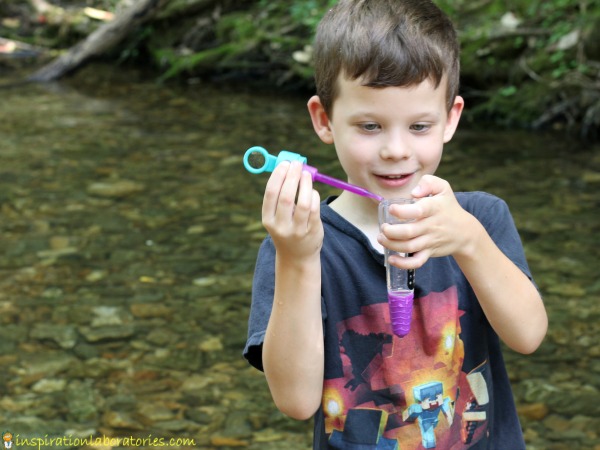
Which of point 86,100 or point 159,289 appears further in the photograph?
point 86,100

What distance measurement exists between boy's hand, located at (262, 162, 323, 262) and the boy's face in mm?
244

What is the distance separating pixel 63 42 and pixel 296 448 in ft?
29.8

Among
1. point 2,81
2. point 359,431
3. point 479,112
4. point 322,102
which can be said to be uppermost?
point 322,102

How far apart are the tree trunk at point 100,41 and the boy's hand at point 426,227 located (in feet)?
26.7

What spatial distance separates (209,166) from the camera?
613 centimetres

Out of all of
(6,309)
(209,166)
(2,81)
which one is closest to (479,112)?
(209,166)

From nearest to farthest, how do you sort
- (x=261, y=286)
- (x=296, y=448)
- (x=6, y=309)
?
(x=261, y=286) → (x=296, y=448) → (x=6, y=309)

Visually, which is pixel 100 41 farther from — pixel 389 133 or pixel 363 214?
pixel 389 133

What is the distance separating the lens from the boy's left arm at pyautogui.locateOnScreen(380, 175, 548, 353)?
5.02ft

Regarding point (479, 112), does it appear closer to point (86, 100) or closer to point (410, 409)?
point (86, 100)

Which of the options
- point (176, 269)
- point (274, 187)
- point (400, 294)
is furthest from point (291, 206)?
point (176, 269)

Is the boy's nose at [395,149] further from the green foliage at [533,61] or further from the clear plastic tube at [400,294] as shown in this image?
the green foliage at [533,61]

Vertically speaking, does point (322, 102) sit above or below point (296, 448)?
above

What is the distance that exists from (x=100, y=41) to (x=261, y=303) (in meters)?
7.94
